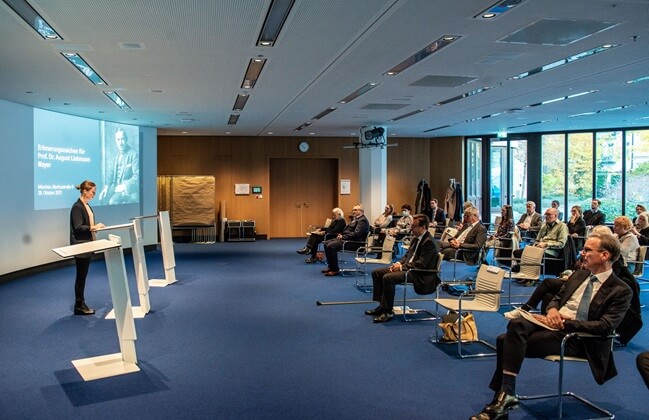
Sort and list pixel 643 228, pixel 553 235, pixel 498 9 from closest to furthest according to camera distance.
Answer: pixel 498 9
pixel 553 235
pixel 643 228

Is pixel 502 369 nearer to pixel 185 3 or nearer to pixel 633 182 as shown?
pixel 185 3

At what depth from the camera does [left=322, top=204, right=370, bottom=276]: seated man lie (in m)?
10.2

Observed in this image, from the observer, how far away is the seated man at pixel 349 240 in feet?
33.4

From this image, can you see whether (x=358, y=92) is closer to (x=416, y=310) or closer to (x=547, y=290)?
(x=416, y=310)

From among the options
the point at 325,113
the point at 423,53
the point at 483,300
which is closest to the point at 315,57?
the point at 423,53

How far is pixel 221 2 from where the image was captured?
4570 mm

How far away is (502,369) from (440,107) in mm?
7822

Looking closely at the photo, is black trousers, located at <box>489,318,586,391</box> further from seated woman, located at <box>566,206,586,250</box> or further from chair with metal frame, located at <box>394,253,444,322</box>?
seated woman, located at <box>566,206,586,250</box>

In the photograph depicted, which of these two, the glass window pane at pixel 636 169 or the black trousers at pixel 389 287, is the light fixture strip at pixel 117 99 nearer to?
the black trousers at pixel 389 287

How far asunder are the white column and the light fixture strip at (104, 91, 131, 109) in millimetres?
6367

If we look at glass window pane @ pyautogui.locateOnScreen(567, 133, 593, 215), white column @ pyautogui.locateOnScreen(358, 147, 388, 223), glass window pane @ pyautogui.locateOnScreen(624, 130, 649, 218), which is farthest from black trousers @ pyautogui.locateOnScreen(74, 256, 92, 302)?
glass window pane @ pyautogui.locateOnScreen(624, 130, 649, 218)

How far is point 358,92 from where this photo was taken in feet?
30.2

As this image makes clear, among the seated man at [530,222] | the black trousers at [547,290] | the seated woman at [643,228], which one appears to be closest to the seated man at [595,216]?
the seated woman at [643,228]

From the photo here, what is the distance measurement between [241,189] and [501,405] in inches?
557
